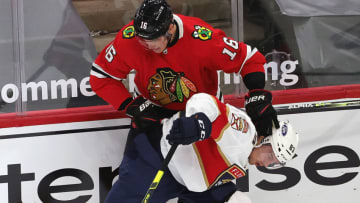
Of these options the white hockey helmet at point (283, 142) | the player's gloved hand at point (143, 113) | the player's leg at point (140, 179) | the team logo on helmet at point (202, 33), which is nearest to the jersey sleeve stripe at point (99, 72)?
the player's gloved hand at point (143, 113)

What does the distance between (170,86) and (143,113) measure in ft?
0.50

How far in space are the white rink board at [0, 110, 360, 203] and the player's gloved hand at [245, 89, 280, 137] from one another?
436mm

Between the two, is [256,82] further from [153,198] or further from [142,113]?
[153,198]

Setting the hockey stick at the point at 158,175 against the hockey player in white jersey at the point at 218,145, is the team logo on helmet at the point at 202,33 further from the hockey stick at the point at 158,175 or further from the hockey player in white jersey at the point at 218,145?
the hockey stick at the point at 158,175

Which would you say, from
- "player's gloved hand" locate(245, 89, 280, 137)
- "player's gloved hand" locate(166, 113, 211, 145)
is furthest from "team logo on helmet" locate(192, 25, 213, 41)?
"player's gloved hand" locate(166, 113, 211, 145)

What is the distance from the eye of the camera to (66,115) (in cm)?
256

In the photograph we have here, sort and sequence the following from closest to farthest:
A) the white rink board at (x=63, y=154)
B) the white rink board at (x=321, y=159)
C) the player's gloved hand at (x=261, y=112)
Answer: the player's gloved hand at (x=261, y=112) < the white rink board at (x=63, y=154) < the white rink board at (x=321, y=159)

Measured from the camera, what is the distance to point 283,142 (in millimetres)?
2121

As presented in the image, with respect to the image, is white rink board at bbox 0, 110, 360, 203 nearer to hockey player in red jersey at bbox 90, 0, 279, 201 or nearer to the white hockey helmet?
hockey player in red jersey at bbox 90, 0, 279, 201

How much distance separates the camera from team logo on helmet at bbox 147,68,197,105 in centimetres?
226

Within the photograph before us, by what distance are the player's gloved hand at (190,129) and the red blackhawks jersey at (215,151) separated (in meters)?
0.07

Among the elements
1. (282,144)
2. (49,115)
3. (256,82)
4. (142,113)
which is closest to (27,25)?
(49,115)

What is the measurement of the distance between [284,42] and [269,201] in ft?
2.47

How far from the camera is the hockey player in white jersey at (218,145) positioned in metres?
1.97
